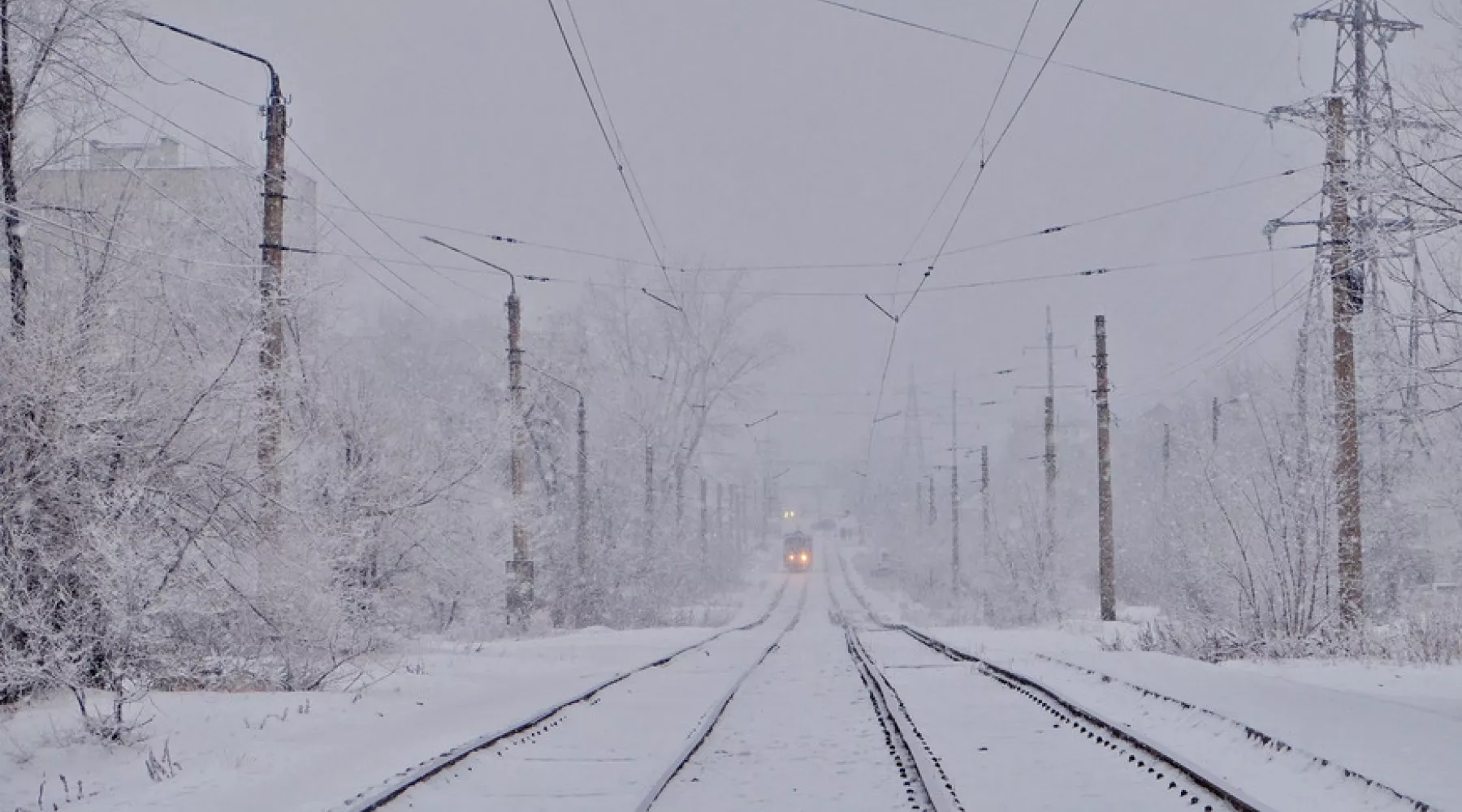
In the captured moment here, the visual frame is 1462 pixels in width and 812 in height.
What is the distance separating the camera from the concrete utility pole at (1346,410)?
18859 millimetres

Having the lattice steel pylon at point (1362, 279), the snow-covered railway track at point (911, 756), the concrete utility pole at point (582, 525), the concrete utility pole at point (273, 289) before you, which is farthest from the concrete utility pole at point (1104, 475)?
the concrete utility pole at point (273, 289)

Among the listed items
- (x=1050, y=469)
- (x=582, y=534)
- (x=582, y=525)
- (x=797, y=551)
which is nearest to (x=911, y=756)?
(x=582, y=525)

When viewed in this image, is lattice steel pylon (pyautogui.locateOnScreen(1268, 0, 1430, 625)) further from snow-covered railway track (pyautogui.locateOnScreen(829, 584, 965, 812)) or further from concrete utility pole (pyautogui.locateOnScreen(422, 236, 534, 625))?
concrete utility pole (pyautogui.locateOnScreen(422, 236, 534, 625))

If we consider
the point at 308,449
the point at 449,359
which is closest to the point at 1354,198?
the point at 308,449

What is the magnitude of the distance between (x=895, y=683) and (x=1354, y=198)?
725cm

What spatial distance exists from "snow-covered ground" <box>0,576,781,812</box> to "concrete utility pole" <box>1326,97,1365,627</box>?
446 inches

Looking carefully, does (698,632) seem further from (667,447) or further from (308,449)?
(667,447)

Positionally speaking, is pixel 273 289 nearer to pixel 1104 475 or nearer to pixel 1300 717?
pixel 1300 717

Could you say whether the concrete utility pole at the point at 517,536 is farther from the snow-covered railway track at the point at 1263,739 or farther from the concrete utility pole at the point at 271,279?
the snow-covered railway track at the point at 1263,739

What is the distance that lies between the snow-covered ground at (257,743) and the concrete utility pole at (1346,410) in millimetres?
11316

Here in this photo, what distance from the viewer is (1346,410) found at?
19.1m

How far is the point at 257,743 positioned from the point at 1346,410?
15.9 meters

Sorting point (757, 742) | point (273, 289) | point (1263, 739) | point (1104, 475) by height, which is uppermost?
Answer: point (273, 289)

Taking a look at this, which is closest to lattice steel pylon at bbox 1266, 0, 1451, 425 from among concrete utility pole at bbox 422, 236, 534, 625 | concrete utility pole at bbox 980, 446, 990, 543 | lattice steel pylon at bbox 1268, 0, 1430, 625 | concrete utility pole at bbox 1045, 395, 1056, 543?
lattice steel pylon at bbox 1268, 0, 1430, 625
